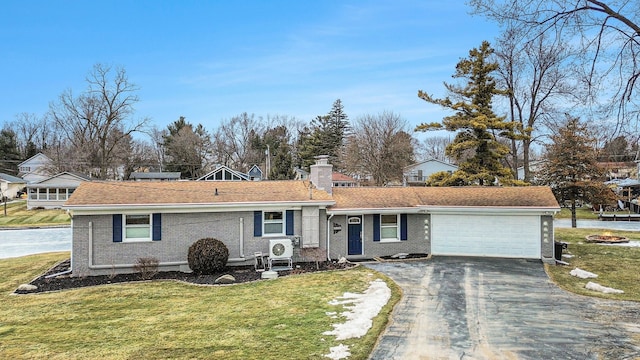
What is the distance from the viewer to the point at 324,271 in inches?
586

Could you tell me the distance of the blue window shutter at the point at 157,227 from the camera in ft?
50.0

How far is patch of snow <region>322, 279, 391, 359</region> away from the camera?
8242 mm

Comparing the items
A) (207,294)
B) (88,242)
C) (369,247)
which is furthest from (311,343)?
(88,242)

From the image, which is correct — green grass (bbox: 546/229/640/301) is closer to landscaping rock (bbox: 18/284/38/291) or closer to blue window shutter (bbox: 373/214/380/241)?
blue window shutter (bbox: 373/214/380/241)

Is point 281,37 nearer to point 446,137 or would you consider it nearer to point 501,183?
point 501,183

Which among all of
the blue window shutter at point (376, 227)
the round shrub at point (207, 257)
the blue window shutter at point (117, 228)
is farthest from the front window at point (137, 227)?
the blue window shutter at point (376, 227)

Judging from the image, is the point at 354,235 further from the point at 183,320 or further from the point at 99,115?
the point at 99,115

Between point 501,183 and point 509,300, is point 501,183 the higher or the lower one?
the higher one

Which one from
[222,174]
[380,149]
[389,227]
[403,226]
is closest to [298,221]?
[389,227]

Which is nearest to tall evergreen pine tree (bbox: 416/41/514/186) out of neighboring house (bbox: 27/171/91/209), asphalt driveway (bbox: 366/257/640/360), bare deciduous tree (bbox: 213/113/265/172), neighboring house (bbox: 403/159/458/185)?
asphalt driveway (bbox: 366/257/640/360)

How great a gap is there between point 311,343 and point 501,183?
19.4 m

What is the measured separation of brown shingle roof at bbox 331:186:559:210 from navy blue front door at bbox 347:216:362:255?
2.23 ft

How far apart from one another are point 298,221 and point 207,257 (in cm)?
392

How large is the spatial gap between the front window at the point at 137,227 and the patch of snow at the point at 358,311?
843 centimetres
